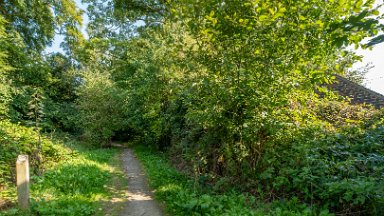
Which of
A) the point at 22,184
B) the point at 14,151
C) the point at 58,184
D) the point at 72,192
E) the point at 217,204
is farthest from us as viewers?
the point at 14,151

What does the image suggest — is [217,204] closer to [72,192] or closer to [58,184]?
[72,192]

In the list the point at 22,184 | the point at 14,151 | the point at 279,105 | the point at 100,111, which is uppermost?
the point at 100,111

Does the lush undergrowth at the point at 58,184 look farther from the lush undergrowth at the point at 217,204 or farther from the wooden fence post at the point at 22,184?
the lush undergrowth at the point at 217,204

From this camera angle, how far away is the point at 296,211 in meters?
5.14

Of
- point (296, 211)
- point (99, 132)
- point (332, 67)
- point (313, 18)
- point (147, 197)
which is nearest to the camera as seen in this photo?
point (296, 211)

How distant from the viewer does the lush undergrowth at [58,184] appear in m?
5.36

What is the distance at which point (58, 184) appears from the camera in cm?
677

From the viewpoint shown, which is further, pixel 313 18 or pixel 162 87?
pixel 162 87

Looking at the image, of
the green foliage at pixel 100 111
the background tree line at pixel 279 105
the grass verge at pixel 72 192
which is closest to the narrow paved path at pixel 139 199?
the grass verge at pixel 72 192

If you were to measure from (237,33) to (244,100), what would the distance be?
61.0 inches

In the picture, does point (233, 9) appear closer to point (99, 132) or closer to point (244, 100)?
point (244, 100)

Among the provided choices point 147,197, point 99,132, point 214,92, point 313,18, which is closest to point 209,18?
point 214,92

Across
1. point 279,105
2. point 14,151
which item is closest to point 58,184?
point 14,151

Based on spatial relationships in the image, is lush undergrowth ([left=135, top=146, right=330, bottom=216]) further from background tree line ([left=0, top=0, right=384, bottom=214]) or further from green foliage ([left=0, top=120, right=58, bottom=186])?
green foliage ([left=0, top=120, right=58, bottom=186])
